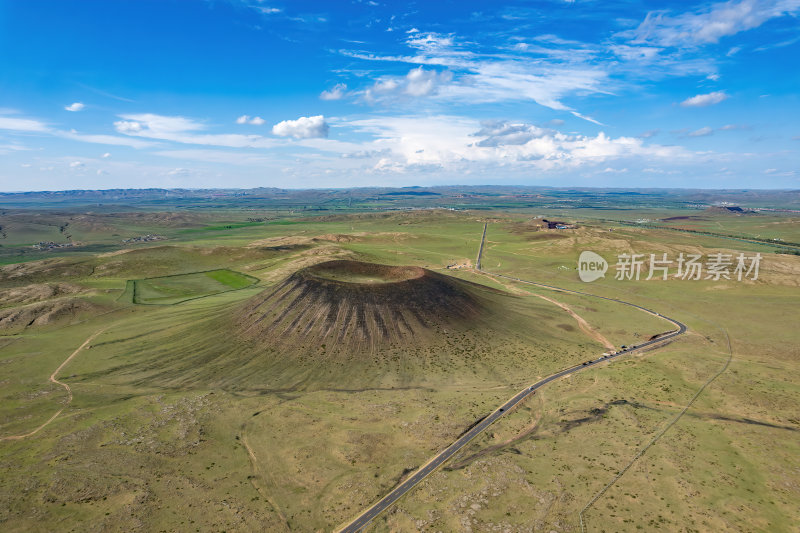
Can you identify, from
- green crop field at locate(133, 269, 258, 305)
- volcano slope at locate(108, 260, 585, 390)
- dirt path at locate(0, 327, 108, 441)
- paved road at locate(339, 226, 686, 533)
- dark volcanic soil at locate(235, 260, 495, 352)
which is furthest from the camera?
green crop field at locate(133, 269, 258, 305)

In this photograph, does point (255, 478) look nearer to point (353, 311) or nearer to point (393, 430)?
point (393, 430)

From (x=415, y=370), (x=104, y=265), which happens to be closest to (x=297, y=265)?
(x=104, y=265)

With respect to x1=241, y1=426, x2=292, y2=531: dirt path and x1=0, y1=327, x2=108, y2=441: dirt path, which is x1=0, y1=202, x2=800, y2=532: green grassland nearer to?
x1=241, y1=426, x2=292, y2=531: dirt path

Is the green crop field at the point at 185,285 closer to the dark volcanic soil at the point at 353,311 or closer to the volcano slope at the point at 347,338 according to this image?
the volcano slope at the point at 347,338

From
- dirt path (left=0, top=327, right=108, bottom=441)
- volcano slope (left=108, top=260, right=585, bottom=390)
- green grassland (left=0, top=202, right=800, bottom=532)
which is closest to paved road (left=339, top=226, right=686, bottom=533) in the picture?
green grassland (left=0, top=202, right=800, bottom=532)

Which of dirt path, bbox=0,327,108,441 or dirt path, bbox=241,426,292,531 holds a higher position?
dirt path, bbox=0,327,108,441

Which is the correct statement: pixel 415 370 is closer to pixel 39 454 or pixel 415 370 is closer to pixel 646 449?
pixel 646 449

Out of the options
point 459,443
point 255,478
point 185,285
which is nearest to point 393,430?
point 459,443
